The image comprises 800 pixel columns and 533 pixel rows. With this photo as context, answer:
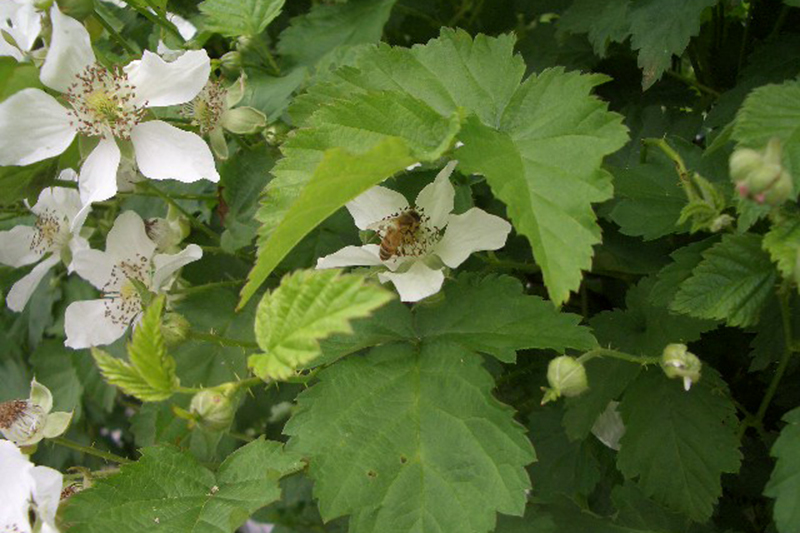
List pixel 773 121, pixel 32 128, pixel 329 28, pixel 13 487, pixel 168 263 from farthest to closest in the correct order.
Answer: pixel 329 28, pixel 168 263, pixel 32 128, pixel 13 487, pixel 773 121

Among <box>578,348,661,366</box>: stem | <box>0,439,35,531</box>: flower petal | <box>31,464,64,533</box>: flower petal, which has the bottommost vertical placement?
<box>0,439,35,531</box>: flower petal

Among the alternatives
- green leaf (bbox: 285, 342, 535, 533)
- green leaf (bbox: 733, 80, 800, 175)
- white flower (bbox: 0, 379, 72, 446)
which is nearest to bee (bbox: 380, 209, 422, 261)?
green leaf (bbox: 285, 342, 535, 533)

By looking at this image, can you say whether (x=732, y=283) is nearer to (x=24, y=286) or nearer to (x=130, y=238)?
(x=130, y=238)

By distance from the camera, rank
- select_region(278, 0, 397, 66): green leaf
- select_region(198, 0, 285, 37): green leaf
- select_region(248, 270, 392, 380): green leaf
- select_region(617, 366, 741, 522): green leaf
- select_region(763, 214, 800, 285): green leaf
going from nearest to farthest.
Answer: select_region(248, 270, 392, 380): green leaf
select_region(763, 214, 800, 285): green leaf
select_region(617, 366, 741, 522): green leaf
select_region(198, 0, 285, 37): green leaf
select_region(278, 0, 397, 66): green leaf

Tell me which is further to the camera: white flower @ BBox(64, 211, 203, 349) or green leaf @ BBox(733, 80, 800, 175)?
white flower @ BBox(64, 211, 203, 349)

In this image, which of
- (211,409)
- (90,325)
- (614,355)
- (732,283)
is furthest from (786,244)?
(90,325)

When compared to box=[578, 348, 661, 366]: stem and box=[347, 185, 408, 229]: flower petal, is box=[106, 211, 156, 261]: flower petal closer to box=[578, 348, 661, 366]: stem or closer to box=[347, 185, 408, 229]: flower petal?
box=[347, 185, 408, 229]: flower petal

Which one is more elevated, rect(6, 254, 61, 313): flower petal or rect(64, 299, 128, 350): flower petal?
rect(64, 299, 128, 350): flower petal
